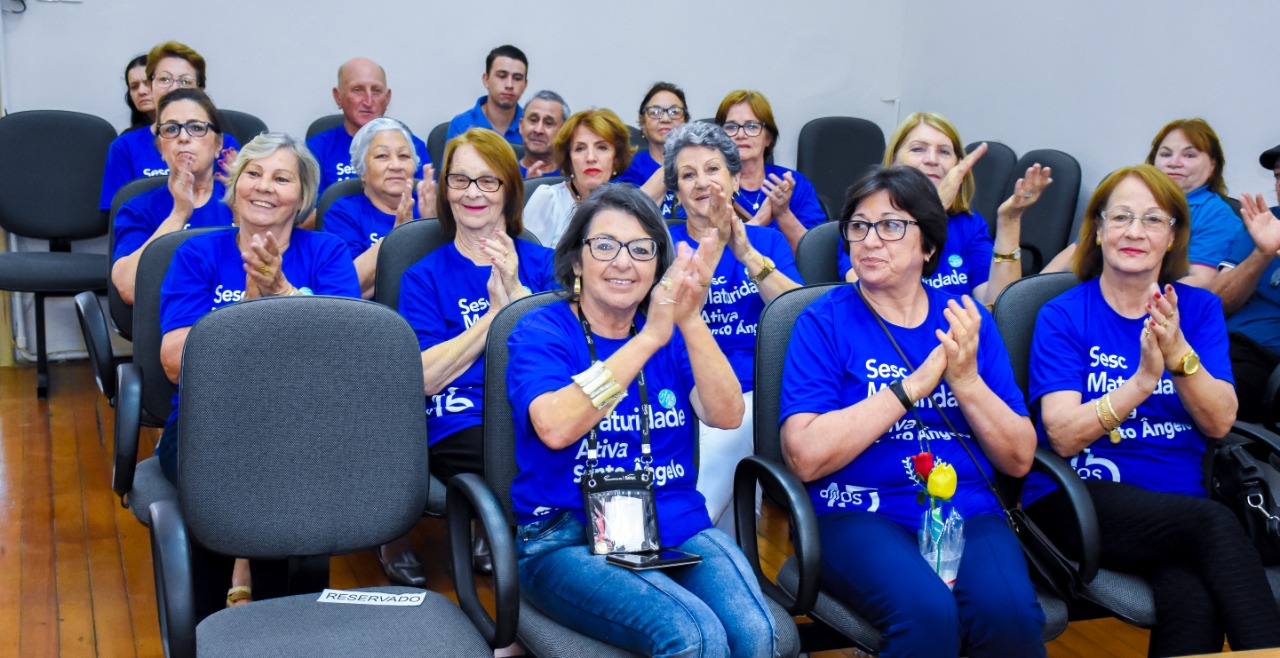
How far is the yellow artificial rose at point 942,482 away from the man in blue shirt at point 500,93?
143 inches

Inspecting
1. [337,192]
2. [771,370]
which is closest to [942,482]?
[771,370]

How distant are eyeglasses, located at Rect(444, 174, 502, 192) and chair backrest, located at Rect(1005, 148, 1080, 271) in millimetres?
2861

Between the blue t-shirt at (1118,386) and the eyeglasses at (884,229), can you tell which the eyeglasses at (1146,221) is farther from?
the eyeglasses at (884,229)

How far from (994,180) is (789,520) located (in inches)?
148

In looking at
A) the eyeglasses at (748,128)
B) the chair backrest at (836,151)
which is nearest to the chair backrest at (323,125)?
the eyeglasses at (748,128)

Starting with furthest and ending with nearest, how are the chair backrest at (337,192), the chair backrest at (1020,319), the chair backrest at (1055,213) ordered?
the chair backrest at (1055,213)
the chair backrest at (337,192)
the chair backrest at (1020,319)

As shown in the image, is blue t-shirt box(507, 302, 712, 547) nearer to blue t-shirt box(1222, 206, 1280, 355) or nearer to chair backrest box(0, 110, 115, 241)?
blue t-shirt box(1222, 206, 1280, 355)

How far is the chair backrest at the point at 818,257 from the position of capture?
3.33 meters

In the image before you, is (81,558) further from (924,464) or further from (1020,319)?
(1020,319)

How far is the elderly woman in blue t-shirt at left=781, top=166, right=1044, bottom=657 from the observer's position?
2.10 m

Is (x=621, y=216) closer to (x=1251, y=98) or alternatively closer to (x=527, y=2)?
(x=1251, y=98)

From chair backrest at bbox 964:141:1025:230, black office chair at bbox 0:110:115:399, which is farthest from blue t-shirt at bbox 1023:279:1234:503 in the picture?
black office chair at bbox 0:110:115:399

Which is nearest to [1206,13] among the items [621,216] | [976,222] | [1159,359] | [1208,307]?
[976,222]

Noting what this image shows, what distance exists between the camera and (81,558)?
10.7 feet
